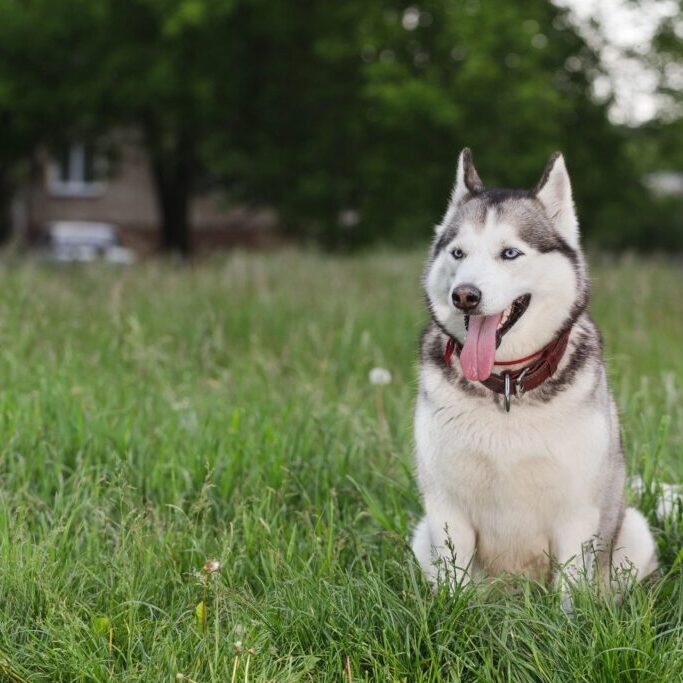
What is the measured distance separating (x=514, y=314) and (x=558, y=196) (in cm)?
48

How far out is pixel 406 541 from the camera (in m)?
3.97

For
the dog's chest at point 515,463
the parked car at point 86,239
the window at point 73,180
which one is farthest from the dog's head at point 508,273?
the window at point 73,180

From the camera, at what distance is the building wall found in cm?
3650

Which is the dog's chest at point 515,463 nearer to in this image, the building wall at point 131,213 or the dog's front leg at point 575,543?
the dog's front leg at point 575,543

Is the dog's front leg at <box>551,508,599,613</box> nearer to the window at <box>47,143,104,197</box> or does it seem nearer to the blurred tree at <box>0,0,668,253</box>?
the blurred tree at <box>0,0,668,253</box>

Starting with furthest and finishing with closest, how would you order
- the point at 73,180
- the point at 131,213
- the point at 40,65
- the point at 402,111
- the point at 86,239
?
the point at 131,213 < the point at 73,180 < the point at 86,239 < the point at 40,65 < the point at 402,111

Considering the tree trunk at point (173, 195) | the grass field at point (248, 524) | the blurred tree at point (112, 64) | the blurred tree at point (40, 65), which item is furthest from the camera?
the tree trunk at point (173, 195)

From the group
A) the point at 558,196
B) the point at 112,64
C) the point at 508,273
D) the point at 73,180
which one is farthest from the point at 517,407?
the point at 73,180

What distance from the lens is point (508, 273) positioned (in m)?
3.45

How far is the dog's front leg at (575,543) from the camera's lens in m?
3.52

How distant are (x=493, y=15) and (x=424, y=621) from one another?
468 inches

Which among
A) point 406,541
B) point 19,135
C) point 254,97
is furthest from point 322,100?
point 406,541

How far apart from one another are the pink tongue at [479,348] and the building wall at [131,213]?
32936 millimetres

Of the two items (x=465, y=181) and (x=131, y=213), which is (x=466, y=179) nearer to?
(x=465, y=181)
